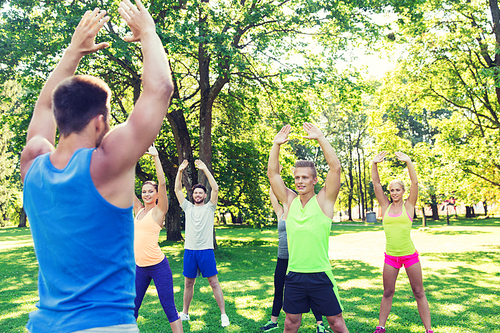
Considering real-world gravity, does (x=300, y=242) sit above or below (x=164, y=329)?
above

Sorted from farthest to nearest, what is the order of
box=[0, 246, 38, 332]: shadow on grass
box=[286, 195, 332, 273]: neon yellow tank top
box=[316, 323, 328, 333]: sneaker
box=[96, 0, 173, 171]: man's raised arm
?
1. box=[0, 246, 38, 332]: shadow on grass
2. box=[316, 323, 328, 333]: sneaker
3. box=[286, 195, 332, 273]: neon yellow tank top
4. box=[96, 0, 173, 171]: man's raised arm

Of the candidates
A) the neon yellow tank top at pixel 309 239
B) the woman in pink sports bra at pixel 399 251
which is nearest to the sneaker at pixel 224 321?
the woman in pink sports bra at pixel 399 251

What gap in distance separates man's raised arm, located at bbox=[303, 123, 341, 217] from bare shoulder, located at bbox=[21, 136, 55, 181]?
2.63 meters

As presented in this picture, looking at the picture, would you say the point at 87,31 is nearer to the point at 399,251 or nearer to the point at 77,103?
the point at 77,103

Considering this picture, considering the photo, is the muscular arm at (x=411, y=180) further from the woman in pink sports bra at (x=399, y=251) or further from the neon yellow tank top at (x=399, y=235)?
the neon yellow tank top at (x=399, y=235)

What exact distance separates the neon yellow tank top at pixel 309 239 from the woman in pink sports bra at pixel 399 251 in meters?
2.07

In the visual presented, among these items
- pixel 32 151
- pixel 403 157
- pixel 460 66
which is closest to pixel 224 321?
pixel 403 157

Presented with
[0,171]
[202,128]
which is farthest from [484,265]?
[0,171]

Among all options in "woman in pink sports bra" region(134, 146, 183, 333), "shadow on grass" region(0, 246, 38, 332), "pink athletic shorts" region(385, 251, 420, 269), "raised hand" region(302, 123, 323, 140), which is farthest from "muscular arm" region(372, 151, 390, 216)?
"shadow on grass" region(0, 246, 38, 332)

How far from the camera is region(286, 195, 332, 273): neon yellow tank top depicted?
12.8ft

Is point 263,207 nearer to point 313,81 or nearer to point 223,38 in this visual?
point 313,81

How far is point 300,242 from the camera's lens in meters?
3.98

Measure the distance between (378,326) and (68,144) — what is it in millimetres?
5520

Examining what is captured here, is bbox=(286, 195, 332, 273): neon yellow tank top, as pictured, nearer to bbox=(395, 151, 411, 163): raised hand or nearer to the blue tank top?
bbox=(395, 151, 411, 163): raised hand
